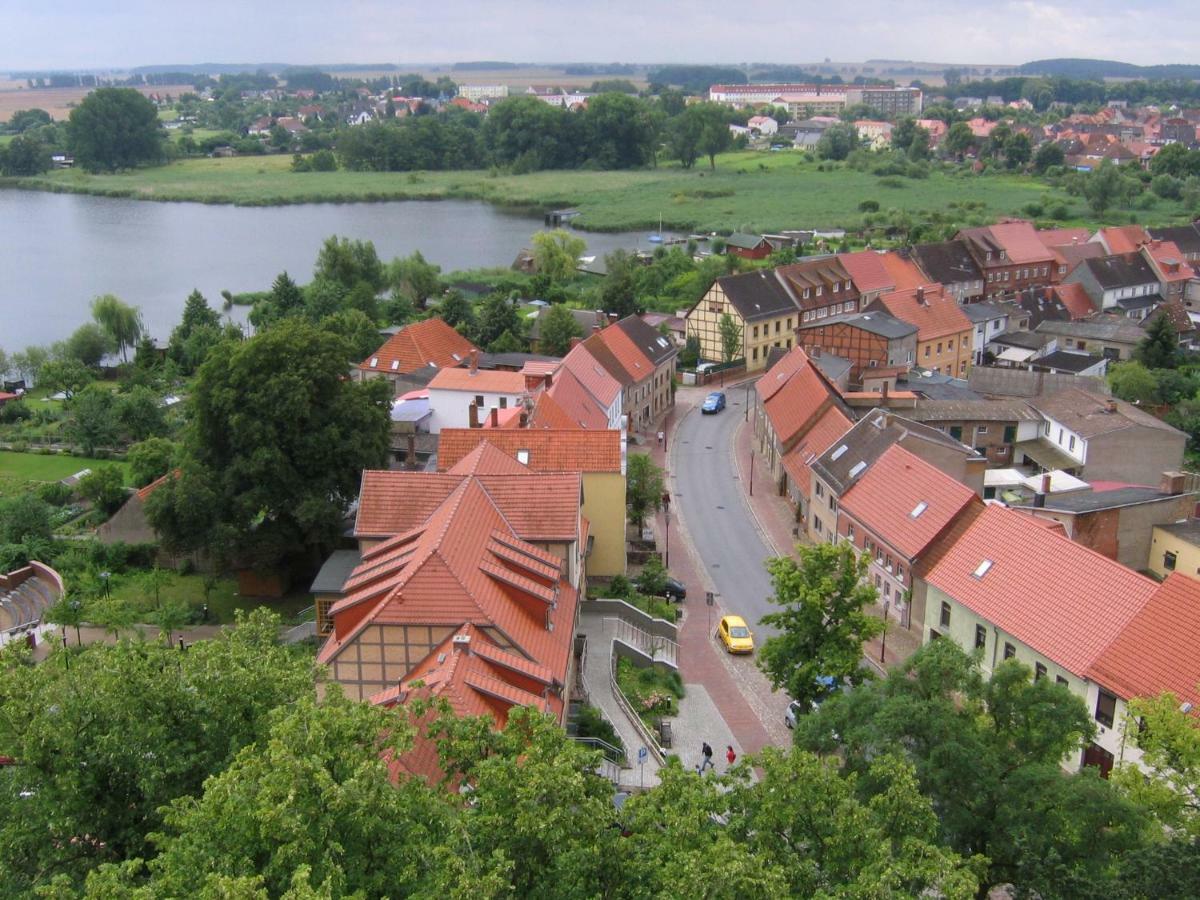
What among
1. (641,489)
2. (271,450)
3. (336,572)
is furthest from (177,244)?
(336,572)

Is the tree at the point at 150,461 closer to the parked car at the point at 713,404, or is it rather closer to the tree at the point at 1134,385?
the parked car at the point at 713,404

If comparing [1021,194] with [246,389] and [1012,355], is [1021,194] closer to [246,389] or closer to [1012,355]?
[1012,355]

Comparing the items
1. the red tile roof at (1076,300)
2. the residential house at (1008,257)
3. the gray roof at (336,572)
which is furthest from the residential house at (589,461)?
the residential house at (1008,257)

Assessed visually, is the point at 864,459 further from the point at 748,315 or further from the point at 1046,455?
the point at 748,315

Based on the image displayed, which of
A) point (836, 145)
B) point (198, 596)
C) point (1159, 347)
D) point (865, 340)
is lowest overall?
point (198, 596)

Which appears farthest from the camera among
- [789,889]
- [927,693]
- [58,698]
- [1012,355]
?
[1012,355]

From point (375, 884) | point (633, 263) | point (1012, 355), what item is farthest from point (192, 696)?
point (633, 263)
